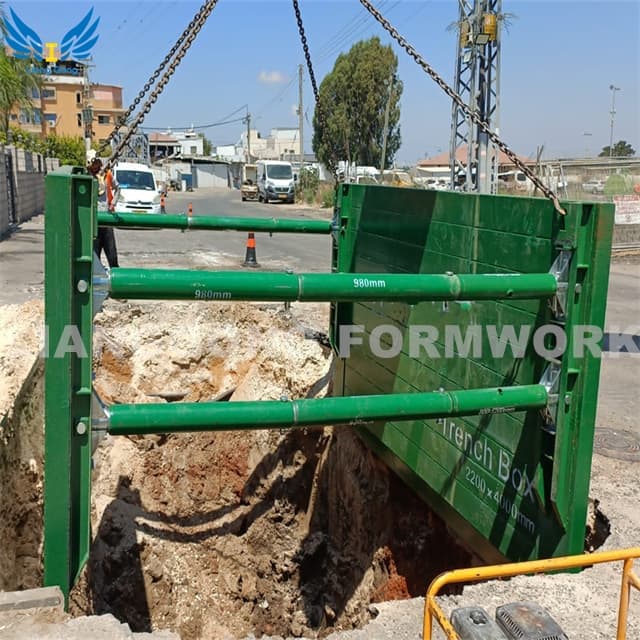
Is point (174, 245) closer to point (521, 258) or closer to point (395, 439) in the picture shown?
point (395, 439)

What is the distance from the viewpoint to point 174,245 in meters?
21.0

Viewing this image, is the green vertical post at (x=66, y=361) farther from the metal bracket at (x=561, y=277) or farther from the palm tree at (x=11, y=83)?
the palm tree at (x=11, y=83)

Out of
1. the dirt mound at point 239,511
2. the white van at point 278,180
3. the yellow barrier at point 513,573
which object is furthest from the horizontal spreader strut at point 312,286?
the white van at point 278,180

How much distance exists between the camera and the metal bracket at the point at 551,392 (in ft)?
12.6

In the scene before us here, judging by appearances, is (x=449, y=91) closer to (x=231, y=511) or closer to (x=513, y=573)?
(x=513, y=573)

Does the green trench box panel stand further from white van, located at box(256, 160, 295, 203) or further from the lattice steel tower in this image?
white van, located at box(256, 160, 295, 203)

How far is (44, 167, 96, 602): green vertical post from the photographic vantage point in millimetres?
3090

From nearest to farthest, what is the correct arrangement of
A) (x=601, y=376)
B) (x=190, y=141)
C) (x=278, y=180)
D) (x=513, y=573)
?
(x=513, y=573)
(x=601, y=376)
(x=278, y=180)
(x=190, y=141)

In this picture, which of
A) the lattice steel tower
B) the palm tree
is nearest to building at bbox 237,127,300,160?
the palm tree

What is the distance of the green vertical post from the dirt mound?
2.71m

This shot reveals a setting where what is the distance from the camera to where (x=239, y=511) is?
765 cm

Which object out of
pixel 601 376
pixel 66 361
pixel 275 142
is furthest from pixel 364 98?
pixel 275 142

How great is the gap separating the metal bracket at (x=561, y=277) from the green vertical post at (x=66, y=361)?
7.34 ft

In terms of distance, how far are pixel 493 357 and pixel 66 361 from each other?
2508 millimetres
